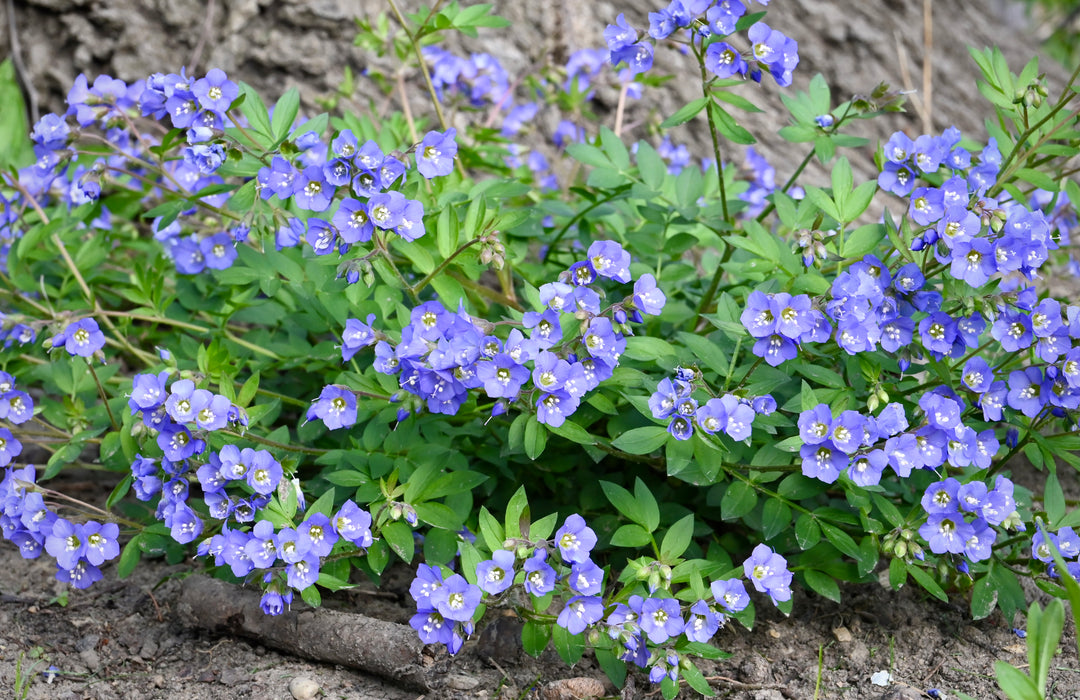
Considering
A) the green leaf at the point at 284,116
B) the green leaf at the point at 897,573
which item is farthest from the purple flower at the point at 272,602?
the green leaf at the point at 897,573

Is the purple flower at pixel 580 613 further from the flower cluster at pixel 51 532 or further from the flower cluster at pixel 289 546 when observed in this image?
the flower cluster at pixel 51 532

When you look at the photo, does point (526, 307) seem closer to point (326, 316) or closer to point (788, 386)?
point (326, 316)

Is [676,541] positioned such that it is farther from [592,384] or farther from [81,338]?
[81,338]

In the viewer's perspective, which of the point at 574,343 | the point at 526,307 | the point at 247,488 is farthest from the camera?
the point at 526,307

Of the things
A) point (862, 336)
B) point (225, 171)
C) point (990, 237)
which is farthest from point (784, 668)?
point (225, 171)

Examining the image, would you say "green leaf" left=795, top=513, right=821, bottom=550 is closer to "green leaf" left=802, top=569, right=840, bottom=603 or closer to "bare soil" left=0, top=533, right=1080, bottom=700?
"green leaf" left=802, top=569, right=840, bottom=603

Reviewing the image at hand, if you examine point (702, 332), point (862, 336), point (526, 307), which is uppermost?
point (862, 336)
